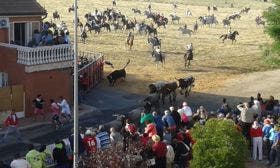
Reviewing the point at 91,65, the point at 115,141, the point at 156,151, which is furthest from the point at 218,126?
the point at 91,65

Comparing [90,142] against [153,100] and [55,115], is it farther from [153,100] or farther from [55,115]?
[153,100]

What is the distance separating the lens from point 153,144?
1861cm

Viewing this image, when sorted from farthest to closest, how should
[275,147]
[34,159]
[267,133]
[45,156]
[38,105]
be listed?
[38,105], [267,133], [275,147], [45,156], [34,159]

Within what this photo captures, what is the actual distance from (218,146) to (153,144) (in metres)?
1.95

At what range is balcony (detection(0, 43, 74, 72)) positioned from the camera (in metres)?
28.5

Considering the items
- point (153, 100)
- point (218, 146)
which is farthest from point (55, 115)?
point (218, 146)

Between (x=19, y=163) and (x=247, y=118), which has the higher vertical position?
(x=247, y=118)

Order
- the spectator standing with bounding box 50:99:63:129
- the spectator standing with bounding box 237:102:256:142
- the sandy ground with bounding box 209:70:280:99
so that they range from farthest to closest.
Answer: the sandy ground with bounding box 209:70:280:99 → the spectator standing with bounding box 50:99:63:129 → the spectator standing with bounding box 237:102:256:142

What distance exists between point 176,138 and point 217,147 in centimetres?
198

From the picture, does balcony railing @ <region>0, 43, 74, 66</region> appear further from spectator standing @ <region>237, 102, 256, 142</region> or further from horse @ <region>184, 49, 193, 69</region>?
horse @ <region>184, 49, 193, 69</region>

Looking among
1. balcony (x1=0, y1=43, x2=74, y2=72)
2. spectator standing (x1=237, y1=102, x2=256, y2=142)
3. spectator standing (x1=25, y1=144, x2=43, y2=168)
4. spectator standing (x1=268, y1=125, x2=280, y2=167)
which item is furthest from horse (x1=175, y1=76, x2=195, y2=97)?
spectator standing (x1=25, y1=144, x2=43, y2=168)

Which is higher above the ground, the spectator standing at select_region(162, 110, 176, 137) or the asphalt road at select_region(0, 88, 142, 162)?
the spectator standing at select_region(162, 110, 176, 137)

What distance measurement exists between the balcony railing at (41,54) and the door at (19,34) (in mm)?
2039

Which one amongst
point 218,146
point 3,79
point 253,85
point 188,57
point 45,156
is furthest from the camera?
point 188,57
